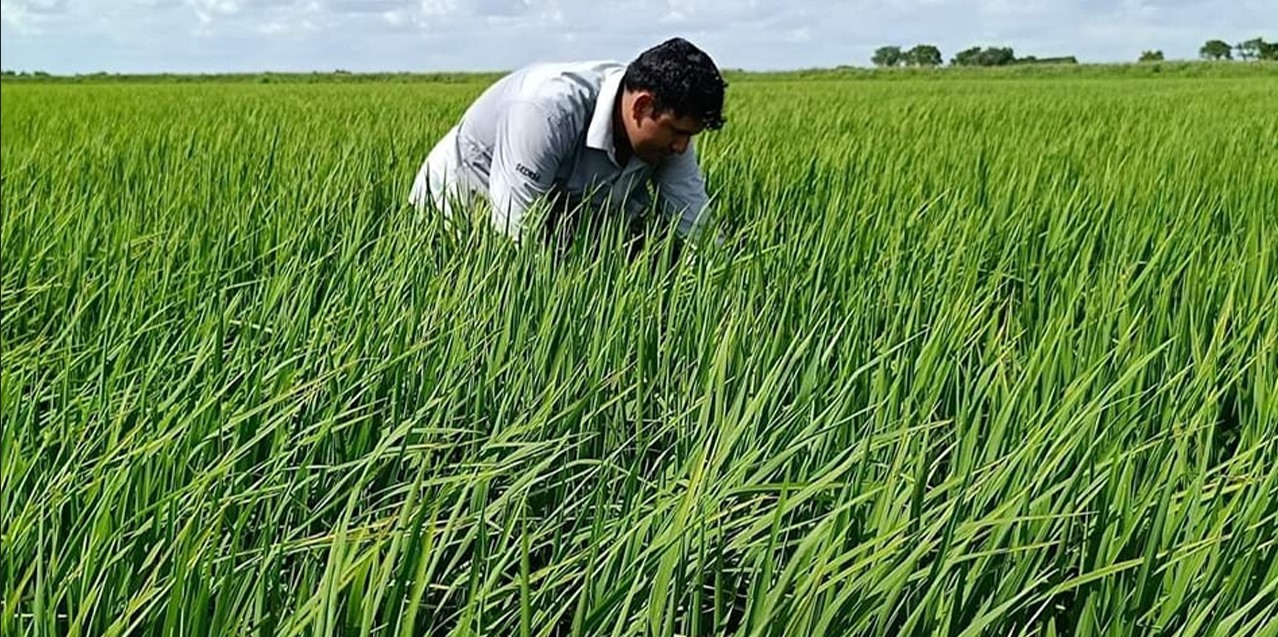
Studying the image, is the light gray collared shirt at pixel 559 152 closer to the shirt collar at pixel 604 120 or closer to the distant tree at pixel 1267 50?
the shirt collar at pixel 604 120

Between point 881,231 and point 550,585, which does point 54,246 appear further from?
point 550,585

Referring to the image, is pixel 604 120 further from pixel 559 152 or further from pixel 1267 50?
pixel 1267 50

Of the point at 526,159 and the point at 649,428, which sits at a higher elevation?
the point at 526,159

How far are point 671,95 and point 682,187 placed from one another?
0.33 meters

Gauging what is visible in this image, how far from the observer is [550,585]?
31.9 inches

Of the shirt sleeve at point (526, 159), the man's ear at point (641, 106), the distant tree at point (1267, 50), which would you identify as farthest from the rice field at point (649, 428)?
the distant tree at point (1267, 50)

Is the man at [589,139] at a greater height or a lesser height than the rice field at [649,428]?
greater

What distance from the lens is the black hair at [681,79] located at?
206 cm

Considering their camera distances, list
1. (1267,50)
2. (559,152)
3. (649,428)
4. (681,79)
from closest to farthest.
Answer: (649,428)
(681,79)
(559,152)
(1267,50)

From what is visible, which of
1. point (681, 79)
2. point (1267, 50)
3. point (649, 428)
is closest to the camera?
point (649, 428)

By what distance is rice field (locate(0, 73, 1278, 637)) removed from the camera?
81 cm

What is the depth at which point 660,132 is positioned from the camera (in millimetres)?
2184

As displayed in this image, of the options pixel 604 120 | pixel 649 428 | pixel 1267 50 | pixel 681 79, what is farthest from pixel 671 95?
pixel 1267 50

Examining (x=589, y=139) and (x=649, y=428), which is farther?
(x=589, y=139)
